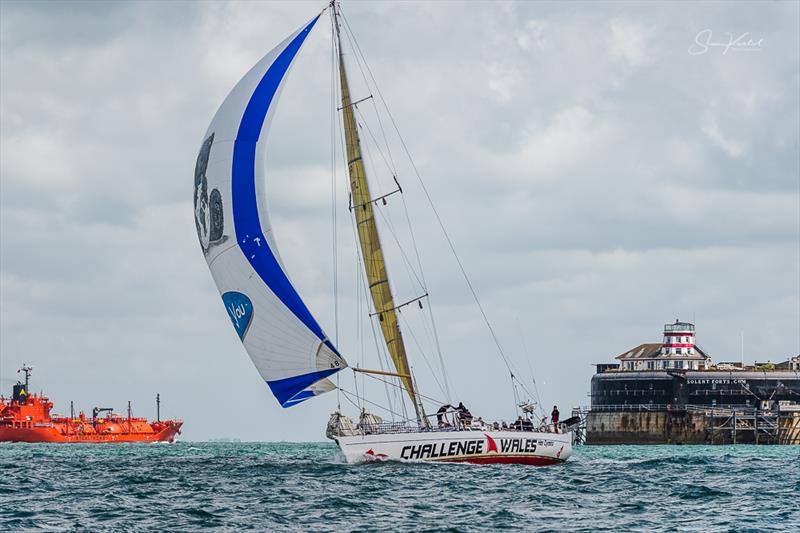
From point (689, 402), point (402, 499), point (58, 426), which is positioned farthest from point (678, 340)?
point (402, 499)

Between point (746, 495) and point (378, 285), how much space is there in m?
13.4

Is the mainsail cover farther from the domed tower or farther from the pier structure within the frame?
the domed tower

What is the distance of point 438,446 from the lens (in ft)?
136

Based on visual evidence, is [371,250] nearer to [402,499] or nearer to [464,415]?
[464,415]

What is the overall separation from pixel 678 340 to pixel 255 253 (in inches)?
3138

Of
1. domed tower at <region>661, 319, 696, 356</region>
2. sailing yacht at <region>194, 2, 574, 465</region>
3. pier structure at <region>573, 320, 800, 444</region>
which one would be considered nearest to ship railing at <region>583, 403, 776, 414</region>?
pier structure at <region>573, 320, 800, 444</region>

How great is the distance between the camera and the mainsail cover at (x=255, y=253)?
40.1 meters

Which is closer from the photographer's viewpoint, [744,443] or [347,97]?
[347,97]

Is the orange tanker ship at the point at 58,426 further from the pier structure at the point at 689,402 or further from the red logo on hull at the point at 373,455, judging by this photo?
the red logo on hull at the point at 373,455

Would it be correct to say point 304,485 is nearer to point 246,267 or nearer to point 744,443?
point 246,267

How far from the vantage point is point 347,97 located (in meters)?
43.9

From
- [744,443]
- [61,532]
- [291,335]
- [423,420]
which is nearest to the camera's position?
[61,532]

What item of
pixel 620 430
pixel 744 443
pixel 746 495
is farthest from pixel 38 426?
pixel 746 495

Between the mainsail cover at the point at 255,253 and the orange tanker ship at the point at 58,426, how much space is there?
9984 centimetres
